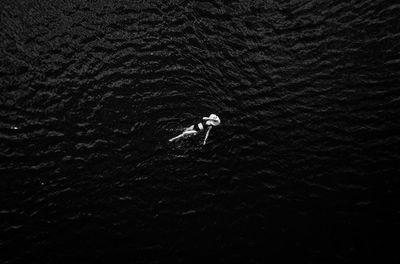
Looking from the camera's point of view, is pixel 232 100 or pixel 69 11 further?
pixel 69 11

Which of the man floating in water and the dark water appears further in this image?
the man floating in water

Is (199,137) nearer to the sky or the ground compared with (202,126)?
nearer to the ground

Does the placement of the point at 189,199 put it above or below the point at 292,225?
above

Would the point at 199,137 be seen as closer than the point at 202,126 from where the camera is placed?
No

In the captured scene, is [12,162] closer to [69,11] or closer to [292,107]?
[69,11]

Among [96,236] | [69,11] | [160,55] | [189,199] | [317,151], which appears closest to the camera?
[96,236]

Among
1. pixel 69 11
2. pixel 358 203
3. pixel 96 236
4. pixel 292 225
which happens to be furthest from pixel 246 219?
pixel 69 11

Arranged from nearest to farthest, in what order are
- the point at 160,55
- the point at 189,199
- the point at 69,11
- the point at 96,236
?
1. the point at 96,236
2. the point at 189,199
3. the point at 160,55
4. the point at 69,11

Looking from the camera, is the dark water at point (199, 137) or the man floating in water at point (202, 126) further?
the man floating in water at point (202, 126)
